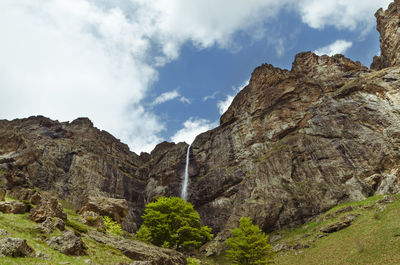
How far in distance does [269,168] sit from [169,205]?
33.7m

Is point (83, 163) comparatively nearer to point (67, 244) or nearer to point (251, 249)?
point (251, 249)

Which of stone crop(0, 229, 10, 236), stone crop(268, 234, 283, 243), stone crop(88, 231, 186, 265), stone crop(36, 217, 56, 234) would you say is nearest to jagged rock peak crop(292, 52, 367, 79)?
stone crop(268, 234, 283, 243)

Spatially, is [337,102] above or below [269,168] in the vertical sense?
above

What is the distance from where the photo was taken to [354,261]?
85.8 ft

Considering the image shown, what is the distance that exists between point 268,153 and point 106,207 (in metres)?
44.2

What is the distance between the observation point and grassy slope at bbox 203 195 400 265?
25625mm

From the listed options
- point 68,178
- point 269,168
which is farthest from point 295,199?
point 68,178

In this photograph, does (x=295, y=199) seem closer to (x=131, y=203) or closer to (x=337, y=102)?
(x=337, y=102)

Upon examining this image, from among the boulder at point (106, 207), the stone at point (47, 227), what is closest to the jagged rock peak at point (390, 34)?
the boulder at point (106, 207)

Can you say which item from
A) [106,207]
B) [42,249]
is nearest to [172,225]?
[106,207]

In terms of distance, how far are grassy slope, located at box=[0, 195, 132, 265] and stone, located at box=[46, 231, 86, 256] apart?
1.56 ft

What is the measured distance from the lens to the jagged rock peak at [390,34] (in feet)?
236

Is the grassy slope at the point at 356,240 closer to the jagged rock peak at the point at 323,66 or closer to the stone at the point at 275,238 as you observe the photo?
the stone at the point at 275,238

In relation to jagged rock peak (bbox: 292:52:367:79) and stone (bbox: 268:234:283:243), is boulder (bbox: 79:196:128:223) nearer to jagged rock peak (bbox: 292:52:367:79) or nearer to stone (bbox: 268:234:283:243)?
stone (bbox: 268:234:283:243)
